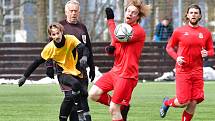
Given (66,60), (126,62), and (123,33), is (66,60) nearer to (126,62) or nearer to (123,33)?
(126,62)

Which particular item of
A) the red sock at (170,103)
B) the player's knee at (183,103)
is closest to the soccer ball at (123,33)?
the player's knee at (183,103)

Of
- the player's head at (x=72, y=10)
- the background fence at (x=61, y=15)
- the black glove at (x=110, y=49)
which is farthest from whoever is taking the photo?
the background fence at (x=61, y=15)

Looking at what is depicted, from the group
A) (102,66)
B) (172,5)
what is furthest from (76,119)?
(172,5)

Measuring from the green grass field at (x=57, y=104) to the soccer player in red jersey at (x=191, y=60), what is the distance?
1.16 metres

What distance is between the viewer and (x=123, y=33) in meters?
10.7

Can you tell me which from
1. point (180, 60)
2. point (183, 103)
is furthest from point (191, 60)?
point (183, 103)

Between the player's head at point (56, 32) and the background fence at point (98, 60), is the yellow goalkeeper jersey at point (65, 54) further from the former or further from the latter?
the background fence at point (98, 60)

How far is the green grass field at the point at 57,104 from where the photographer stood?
13.8 meters

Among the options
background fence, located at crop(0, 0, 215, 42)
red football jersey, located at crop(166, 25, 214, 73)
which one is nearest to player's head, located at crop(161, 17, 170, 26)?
background fence, located at crop(0, 0, 215, 42)

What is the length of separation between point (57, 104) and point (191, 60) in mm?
4657

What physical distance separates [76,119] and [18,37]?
1519 centimetres

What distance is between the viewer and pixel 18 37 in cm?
2675

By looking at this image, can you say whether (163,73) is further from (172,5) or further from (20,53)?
(20,53)

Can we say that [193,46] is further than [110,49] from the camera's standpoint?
Yes
